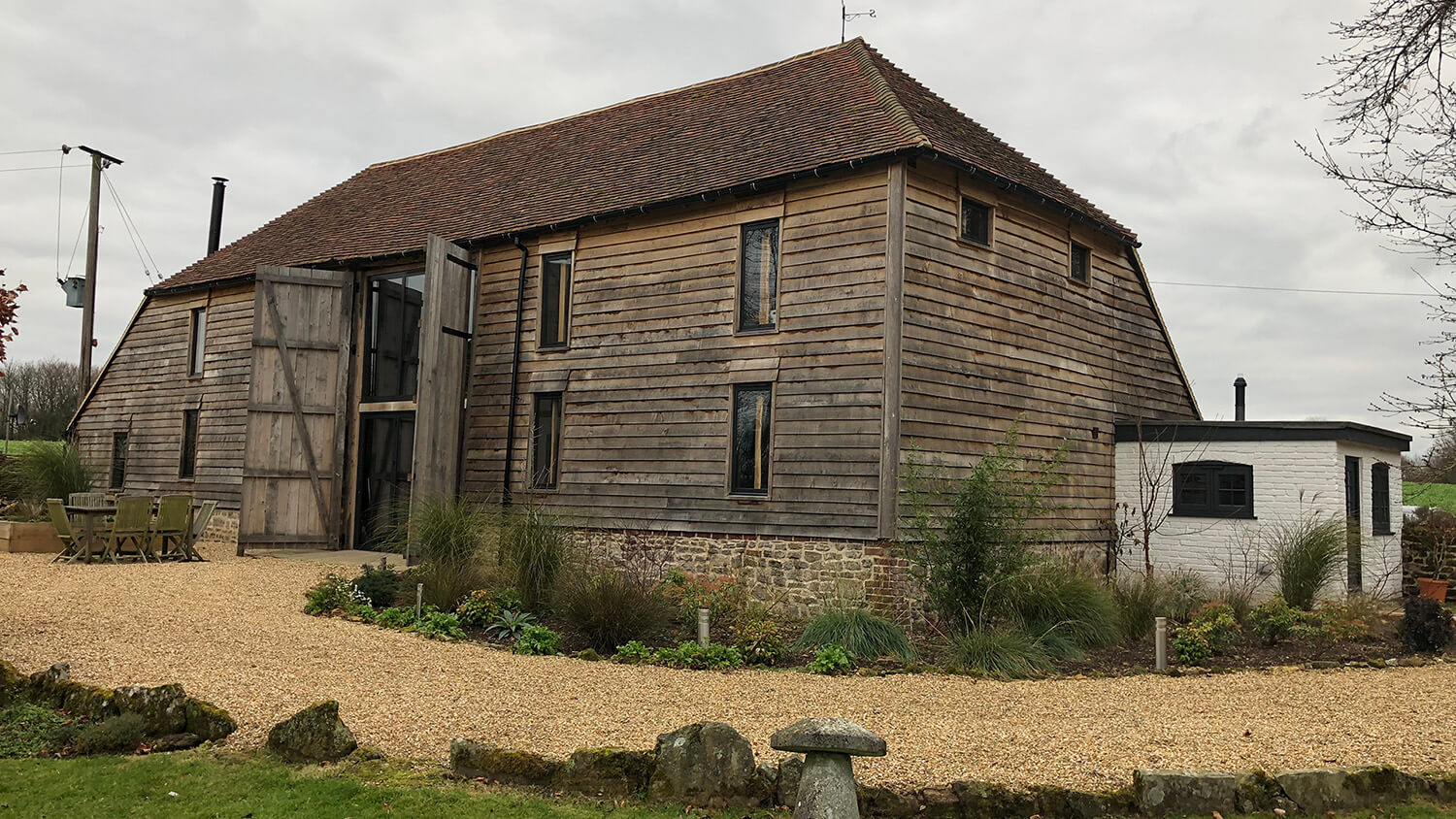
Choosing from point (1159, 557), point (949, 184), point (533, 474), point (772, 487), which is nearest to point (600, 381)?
point (533, 474)

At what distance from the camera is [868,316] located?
11891 mm

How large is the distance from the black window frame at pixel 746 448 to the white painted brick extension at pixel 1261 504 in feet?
20.2

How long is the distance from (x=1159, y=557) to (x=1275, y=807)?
10.3 meters

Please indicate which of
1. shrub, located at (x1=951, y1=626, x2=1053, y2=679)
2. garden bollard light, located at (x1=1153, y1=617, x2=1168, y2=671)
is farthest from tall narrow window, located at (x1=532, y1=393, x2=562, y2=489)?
garden bollard light, located at (x1=1153, y1=617, x2=1168, y2=671)

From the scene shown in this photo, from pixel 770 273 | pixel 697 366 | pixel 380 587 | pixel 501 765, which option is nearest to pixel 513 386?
pixel 697 366

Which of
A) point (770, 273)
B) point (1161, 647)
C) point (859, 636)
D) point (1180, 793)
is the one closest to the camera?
point (1180, 793)

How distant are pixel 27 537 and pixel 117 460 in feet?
22.8

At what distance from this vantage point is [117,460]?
22.0m

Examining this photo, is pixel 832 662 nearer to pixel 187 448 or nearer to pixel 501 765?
pixel 501 765

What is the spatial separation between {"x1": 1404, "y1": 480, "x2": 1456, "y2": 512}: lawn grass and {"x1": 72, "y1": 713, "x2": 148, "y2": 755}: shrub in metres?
29.3

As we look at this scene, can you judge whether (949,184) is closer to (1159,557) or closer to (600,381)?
(600,381)

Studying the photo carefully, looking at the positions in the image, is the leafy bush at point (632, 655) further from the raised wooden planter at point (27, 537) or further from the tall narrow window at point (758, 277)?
the raised wooden planter at point (27, 537)

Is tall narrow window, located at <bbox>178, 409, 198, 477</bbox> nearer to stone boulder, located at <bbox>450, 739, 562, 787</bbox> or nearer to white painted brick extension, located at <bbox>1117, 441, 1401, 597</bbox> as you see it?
white painted brick extension, located at <bbox>1117, 441, 1401, 597</bbox>

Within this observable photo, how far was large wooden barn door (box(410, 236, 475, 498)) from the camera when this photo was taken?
591 inches
